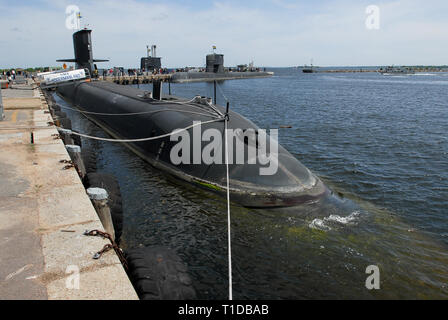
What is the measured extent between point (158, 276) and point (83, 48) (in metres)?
36.9

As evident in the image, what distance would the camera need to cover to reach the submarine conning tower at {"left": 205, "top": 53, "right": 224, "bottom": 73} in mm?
85938

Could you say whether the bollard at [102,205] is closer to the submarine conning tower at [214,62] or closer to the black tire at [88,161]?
the black tire at [88,161]

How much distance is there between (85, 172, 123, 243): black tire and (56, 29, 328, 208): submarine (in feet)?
8.39

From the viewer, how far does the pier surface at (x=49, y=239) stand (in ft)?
14.8

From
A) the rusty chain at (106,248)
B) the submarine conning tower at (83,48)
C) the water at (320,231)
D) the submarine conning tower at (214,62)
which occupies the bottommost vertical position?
the water at (320,231)

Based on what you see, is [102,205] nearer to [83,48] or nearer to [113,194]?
[113,194]

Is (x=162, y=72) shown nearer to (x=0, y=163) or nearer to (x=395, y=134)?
(x=395, y=134)

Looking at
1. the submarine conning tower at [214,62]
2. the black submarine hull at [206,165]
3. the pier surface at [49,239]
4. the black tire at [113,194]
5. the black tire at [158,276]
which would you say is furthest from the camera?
the submarine conning tower at [214,62]

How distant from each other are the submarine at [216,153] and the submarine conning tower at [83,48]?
71.1 feet

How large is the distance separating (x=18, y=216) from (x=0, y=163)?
13.5 feet

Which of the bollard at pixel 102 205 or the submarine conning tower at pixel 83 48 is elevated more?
the submarine conning tower at pixel 83 48

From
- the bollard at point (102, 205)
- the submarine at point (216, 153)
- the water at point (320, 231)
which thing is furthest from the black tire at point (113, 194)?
the submarine at point (216, 153)

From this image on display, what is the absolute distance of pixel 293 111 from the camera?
34.9 m

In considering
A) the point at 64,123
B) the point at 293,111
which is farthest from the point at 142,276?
the point at 293,111
